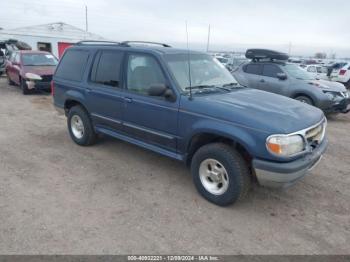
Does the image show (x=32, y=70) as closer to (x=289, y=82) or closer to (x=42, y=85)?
(x=42, y=85)

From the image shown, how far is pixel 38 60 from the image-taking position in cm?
1302

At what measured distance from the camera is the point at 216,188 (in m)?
3.98

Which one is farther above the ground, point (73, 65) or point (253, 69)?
point (73, 65)

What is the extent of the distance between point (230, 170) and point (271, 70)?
284 inches

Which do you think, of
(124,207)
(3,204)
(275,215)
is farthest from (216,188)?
(3,204)

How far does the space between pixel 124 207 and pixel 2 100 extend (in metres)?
9.18

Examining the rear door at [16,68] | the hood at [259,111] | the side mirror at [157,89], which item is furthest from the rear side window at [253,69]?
the rear door at [16,68]

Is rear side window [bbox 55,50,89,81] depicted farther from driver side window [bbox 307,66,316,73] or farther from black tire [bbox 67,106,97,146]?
driver side window [bbox 307,66,316,73]

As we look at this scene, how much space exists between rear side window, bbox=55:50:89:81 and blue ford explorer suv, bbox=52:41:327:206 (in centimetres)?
3

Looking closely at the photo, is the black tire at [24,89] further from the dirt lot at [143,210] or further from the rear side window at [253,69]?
the rear side window at [253,69]

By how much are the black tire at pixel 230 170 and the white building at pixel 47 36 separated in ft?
87.0

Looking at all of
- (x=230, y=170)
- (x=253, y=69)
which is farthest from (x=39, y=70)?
(x=230, y=170)

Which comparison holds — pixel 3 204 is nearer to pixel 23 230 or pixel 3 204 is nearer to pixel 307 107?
pixel 23 230

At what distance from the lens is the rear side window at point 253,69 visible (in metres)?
10.3
